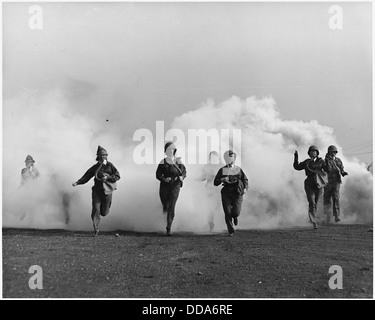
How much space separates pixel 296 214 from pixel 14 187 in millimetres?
5902

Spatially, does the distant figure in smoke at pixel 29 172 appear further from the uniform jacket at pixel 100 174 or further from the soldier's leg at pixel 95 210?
the soldier's leg at pixel 95 210

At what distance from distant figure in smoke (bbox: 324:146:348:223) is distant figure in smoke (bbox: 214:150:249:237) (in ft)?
6.06

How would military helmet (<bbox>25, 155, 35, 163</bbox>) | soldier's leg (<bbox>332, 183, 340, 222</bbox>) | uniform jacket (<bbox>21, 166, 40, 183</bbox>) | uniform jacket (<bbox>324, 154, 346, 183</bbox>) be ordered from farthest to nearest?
soldier's leg (<bbox>332, 183, 340, 222</bbox>)
uniform jacket (<bbox>324, 154, 346, 183</bbox>)
uniform jacket (<bbox>21, 166, 40, 183</bbox>)
military helmet (<bbox>25, 155, 35, 163</bbox>)

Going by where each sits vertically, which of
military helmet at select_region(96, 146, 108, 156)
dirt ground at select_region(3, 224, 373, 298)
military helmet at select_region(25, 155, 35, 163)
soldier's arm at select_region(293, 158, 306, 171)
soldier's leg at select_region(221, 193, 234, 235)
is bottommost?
dirt ground at select_region(3, 224, 373, 298)

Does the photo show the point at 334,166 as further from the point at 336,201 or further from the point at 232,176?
the point at 232,176

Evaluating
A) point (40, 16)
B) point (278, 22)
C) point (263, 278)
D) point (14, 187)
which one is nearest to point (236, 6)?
point (278, 22)

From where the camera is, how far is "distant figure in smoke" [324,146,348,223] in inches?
360

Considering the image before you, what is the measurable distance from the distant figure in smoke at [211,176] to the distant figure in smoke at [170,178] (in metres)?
0.49

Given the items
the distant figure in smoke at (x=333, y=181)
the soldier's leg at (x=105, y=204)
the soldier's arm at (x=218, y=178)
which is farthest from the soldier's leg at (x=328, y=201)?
the soldier's leg at (x=105, y=204)

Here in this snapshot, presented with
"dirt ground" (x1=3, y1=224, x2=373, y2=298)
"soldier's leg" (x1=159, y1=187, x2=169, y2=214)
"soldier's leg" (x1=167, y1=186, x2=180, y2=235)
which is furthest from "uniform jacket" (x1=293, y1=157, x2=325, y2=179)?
"soldier's leg" (x1=159, y1=187, x2=169, y2=214)

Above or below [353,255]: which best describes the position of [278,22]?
above

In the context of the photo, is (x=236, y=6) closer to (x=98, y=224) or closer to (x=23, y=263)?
(x=98, y=224)

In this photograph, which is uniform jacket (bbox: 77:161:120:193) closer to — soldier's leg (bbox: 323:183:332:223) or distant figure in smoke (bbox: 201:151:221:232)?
distant figure in smoke (bbox: 201:151:221:232)

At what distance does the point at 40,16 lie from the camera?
8.31 metres
